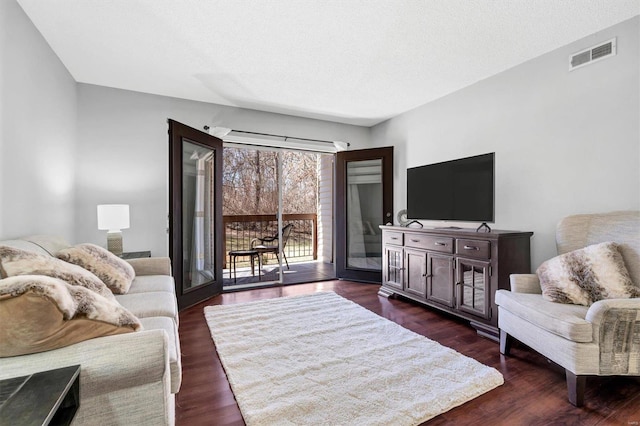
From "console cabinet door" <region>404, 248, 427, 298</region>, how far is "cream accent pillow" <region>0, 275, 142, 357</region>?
114 inches

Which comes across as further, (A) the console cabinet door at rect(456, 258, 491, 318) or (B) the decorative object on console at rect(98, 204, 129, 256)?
(B) the decorative object on console at rect(98, 204, 129, 256)

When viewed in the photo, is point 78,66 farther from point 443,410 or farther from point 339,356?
point 443,410

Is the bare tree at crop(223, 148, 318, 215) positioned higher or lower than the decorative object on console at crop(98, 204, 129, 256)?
higher

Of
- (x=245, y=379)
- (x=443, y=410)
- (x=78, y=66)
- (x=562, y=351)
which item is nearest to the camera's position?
(x=443, y=410)

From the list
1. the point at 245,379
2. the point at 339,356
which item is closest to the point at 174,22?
the point at 245,379

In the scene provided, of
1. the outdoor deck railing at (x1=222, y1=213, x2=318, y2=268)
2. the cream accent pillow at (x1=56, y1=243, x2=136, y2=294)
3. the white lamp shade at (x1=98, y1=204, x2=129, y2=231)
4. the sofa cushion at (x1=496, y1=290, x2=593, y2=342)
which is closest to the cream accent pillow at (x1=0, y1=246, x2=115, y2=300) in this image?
the cream accent pillow at (x1=56, y1=243, x2=136, y2=294)

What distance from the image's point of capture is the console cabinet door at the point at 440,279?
2916 millimetres

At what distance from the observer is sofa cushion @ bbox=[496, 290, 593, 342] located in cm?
166

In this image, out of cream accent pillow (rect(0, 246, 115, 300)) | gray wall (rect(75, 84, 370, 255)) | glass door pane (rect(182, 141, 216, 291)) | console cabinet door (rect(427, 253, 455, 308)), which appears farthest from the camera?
glass door pane (rect(182, 141, 216, 291))

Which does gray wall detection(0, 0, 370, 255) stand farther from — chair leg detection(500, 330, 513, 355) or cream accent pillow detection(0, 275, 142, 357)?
chair leg detection(500, 330, 513, 355)

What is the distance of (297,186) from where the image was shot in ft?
22.0

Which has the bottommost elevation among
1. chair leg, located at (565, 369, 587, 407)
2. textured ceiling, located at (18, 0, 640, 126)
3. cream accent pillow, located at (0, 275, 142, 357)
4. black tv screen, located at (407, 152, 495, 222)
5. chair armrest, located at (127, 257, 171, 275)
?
chair leg, located at (565, 369, 587, 407)

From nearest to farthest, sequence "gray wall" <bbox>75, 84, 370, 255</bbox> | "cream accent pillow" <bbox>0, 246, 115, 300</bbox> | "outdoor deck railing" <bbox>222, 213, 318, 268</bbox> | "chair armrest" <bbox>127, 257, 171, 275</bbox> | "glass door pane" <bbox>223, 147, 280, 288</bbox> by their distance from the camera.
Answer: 1. "cream accent pillow" <bbox>0, 246, 115, 300</bbox>
2. "chair armrest" <bbox>127, 257, 171, 275</bbox>
3. "gray wall" <bbox>75, 84, 370, 255</bbox>
4. "glass door pane" <bbox>223, 147, 280, 288</bbox>
5. "outdoor deck railing" <bbox>222, 213, 318, 268</bbox>

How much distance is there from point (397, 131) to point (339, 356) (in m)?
3.48
